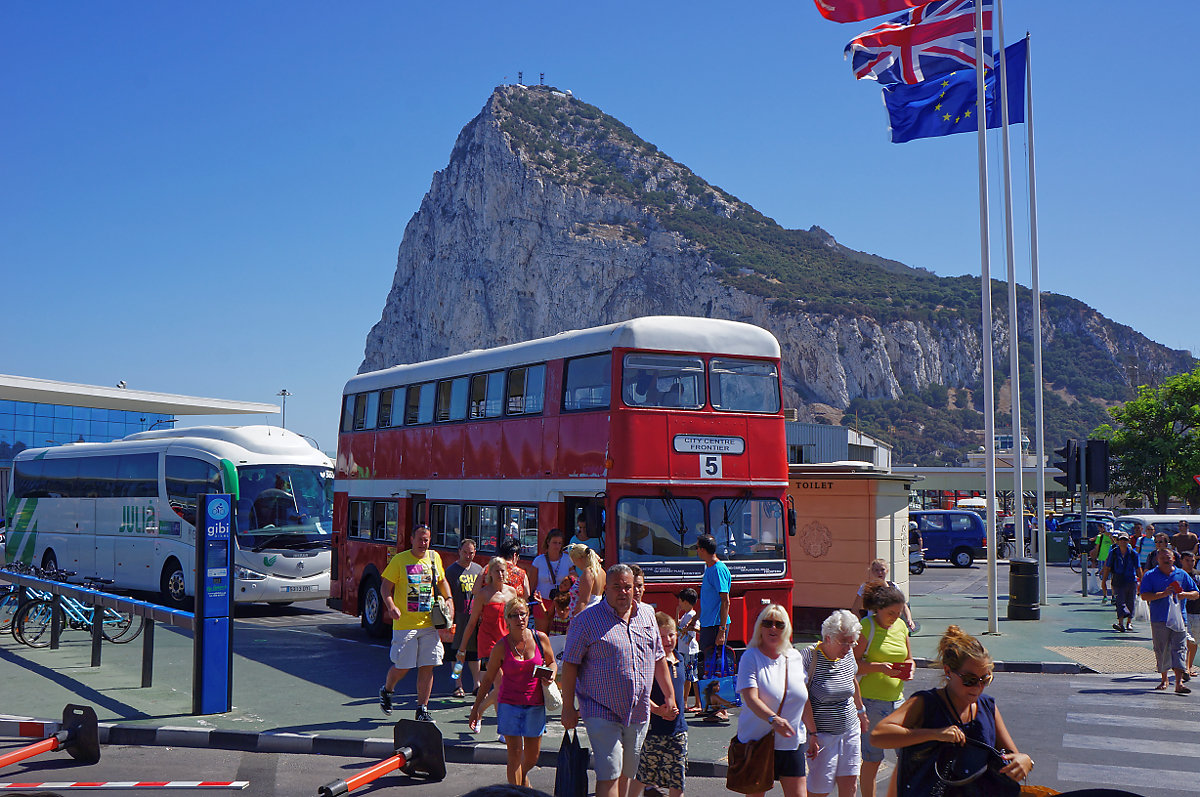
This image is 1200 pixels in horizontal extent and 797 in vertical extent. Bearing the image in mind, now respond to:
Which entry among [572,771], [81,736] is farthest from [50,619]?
[572,771]

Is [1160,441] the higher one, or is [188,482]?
[1160,441]

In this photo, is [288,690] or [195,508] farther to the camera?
[195,508]

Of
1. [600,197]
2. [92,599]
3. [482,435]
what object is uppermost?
[600,197]

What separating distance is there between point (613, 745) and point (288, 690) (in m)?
6.64

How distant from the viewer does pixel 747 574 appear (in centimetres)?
1211

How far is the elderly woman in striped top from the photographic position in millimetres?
6359

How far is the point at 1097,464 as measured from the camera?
22.1 m

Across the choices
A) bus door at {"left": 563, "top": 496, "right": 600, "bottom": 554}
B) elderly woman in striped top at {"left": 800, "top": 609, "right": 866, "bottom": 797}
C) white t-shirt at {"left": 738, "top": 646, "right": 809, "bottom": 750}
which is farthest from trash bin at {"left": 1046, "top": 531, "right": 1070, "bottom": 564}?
white t-shirt at {"left": 738, "top": 646, "right": 809, "bottom": 750}

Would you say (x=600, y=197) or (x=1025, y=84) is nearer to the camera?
(x=1025, y=84)

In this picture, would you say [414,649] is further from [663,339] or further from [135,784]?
[663,339]

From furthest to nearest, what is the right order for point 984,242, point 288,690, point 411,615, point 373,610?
1. point 984,242
2. point 373,610
3. point 288,690
4. point 411,615

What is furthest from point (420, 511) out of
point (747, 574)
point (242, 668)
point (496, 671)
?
point (496, 671)

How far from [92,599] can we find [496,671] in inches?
304

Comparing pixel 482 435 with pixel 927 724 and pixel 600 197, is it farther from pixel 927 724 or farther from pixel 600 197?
pixel 600 197
